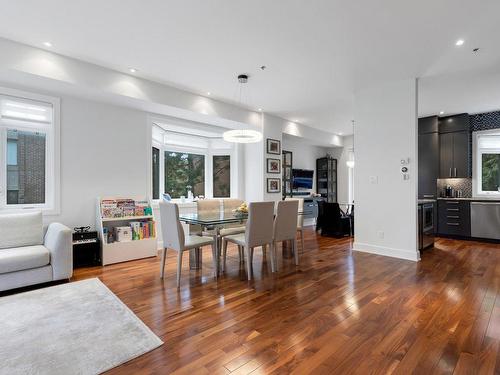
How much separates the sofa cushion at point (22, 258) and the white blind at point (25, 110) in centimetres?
180

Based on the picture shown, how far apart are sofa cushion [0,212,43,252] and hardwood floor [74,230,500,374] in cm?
73

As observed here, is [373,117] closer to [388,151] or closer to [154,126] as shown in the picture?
[388,151]

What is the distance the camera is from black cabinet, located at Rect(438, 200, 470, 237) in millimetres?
5594

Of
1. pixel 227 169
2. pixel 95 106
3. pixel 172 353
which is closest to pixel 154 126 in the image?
pixel 95 106

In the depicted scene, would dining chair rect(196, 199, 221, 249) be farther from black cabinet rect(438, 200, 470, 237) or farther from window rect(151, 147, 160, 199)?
black cabinet rect(438, 200, 470, 237)

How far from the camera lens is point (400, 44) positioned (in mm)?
3156

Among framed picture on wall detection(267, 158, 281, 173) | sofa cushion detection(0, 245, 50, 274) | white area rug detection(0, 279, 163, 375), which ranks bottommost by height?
white area rug detection(0, 279, 163, 375)

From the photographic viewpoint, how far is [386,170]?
4.40 meters

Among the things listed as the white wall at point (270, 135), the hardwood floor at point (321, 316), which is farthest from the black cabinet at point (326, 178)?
the hardwood floor at point (321, 316)

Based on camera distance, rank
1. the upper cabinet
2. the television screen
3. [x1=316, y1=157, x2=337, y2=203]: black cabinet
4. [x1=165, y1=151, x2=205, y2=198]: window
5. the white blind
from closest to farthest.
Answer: the white blind < [x1=165, y1=151, x2=205, y2=198]: window < the upper cabinet < the television screen < [x1=316, y1=157, x2=337, y2=203]: black cabinet

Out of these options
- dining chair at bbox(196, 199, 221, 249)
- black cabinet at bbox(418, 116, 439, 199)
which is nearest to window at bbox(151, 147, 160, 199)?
dining chair at bbox(196, 199, 221, 249)

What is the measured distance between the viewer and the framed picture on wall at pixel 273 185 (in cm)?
620

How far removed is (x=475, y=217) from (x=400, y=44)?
4.28 metres

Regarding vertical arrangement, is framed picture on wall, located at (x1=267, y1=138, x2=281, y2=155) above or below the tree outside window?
above
